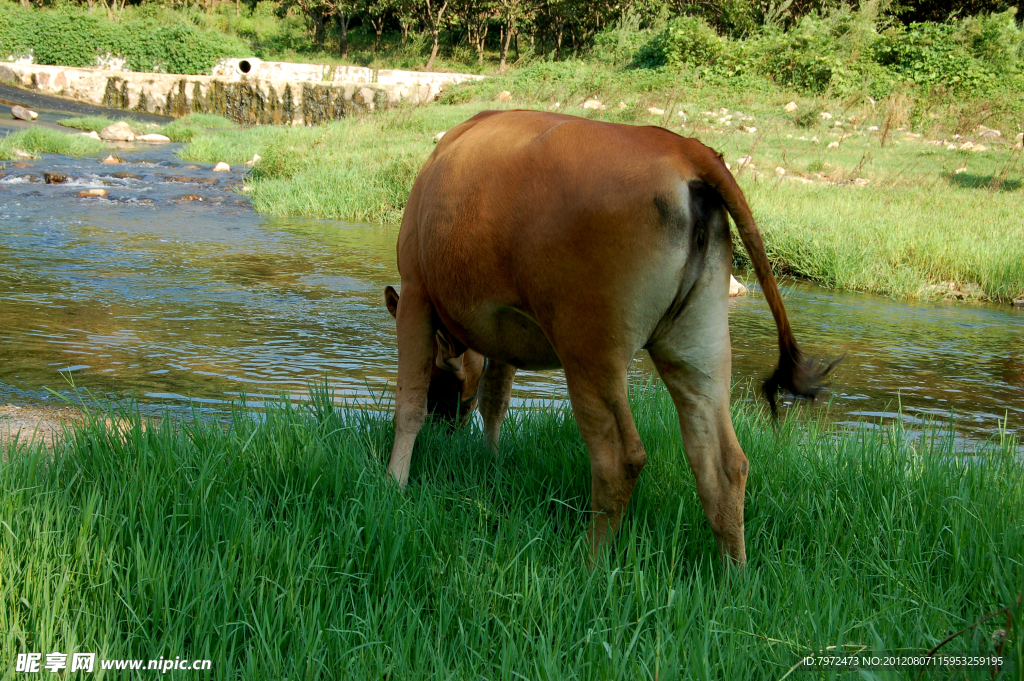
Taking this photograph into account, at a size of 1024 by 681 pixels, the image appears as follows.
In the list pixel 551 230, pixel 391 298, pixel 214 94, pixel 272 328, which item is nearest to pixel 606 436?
pixel 551 230

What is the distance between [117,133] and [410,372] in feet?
74.2

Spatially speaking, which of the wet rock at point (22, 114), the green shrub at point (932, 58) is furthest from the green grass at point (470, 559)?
the wet rock at point (22, 114)

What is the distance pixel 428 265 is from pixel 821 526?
5.76ft

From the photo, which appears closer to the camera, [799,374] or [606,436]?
[606,436]

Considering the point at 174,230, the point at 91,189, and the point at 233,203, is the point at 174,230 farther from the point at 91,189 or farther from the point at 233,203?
the point at 91,189

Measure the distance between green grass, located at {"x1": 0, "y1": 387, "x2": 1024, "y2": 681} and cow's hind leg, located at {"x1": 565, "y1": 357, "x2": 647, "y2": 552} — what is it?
0.13 m

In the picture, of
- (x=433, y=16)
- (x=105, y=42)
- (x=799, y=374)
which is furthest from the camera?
(x=433, y=16)

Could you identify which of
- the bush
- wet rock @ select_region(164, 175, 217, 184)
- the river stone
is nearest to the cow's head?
wet rock @ select_region(164, 175, 217, 184)

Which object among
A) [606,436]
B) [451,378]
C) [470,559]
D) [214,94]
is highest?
[606,436]

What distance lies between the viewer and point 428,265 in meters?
3.03

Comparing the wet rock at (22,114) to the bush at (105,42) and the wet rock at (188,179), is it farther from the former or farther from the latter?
the bush at (105,42)

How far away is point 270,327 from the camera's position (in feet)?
23.3

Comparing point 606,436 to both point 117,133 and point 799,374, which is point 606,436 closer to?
point 799,374

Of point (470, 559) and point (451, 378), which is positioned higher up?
Answer: point (451, 378)
